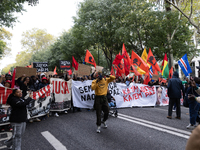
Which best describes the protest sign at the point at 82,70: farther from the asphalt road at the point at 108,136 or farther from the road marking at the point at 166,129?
the road marking at the point at 166,129

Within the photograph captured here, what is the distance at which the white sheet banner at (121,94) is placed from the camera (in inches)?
311

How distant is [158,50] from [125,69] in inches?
256

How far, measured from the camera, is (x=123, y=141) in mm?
3961

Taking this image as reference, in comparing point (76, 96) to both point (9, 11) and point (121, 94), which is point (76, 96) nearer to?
point (121, 94)

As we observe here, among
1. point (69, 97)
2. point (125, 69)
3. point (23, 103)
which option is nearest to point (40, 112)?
point (69, 97)

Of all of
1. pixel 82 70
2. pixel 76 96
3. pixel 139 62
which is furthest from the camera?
pixel 139 62

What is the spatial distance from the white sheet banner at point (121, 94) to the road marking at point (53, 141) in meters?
3.09

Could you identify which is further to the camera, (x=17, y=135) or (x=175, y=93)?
(x=175, y=93)

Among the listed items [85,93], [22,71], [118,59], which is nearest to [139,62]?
[118,59]

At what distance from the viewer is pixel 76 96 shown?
7816mm

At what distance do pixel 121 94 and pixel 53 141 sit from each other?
5503 millimetres

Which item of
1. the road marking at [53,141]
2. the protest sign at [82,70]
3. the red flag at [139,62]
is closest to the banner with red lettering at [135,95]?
the red flag at [139,62]

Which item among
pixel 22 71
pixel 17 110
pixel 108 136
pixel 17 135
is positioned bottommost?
pixel 108 136

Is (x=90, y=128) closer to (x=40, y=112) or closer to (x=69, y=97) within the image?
(x=40, y=112)
